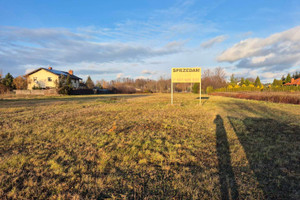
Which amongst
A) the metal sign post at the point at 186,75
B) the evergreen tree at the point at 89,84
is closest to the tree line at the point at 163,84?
the evergreen tree at the point at 89,84

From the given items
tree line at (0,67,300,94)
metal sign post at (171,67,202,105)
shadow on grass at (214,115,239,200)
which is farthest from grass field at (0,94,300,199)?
tree line at (0,67,300,94)

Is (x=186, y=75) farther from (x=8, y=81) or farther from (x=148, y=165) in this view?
(x=8, y=81)

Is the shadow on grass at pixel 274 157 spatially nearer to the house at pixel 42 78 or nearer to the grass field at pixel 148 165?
the grass field at pixel 148 165

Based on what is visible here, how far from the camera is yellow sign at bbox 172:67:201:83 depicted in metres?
13.3

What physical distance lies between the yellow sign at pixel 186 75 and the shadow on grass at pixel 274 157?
8184 mm

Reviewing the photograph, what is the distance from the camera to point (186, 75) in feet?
44.1

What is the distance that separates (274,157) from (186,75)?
10727 mm

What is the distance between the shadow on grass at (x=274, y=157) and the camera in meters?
2.29

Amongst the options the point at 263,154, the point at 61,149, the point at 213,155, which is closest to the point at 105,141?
the point at 61,149

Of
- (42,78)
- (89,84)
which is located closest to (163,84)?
(89,84)

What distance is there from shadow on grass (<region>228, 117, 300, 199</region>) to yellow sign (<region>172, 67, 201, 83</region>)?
26.8ft

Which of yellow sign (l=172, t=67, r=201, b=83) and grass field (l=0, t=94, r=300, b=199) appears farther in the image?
yellow sign (l=172, t=67, r=201, b=83)

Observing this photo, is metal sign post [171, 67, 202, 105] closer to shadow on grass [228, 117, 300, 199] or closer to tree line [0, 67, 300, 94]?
shadow on grass [228, 117, 300, 199]

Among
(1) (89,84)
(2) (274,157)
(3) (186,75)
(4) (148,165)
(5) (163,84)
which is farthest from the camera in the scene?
(5) (163,84)
